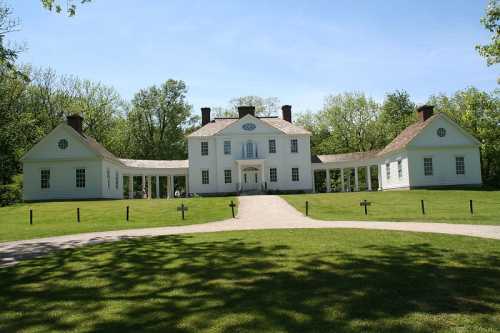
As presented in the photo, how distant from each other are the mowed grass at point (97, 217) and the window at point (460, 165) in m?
21.1

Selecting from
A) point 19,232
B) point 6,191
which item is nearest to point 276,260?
point 19,232

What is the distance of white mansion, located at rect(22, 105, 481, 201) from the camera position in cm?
3362

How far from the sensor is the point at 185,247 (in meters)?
10.9

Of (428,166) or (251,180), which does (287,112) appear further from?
(428,166)

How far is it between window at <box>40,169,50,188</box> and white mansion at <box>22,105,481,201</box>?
82 mm

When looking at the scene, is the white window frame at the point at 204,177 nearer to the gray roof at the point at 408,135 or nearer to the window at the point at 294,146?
the window at the point at 294,146

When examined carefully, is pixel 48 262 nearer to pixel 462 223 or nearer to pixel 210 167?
pixel 462 223


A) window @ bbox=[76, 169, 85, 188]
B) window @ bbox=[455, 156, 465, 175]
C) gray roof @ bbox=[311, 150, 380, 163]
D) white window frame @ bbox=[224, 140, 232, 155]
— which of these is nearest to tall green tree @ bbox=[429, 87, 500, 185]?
window @ bbox=[455, 156, 465, 175]

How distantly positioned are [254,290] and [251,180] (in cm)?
3320

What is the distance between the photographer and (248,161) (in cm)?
3838

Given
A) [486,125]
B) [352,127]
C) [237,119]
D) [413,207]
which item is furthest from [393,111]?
[413,207]

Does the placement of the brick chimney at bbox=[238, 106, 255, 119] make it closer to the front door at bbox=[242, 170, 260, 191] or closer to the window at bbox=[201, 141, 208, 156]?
the window at bbox=[201, 141, 208, 156]

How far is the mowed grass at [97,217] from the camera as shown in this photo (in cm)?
1755

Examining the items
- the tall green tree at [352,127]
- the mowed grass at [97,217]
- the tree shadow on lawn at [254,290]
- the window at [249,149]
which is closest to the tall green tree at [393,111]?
the tall green tree at [352,127]
